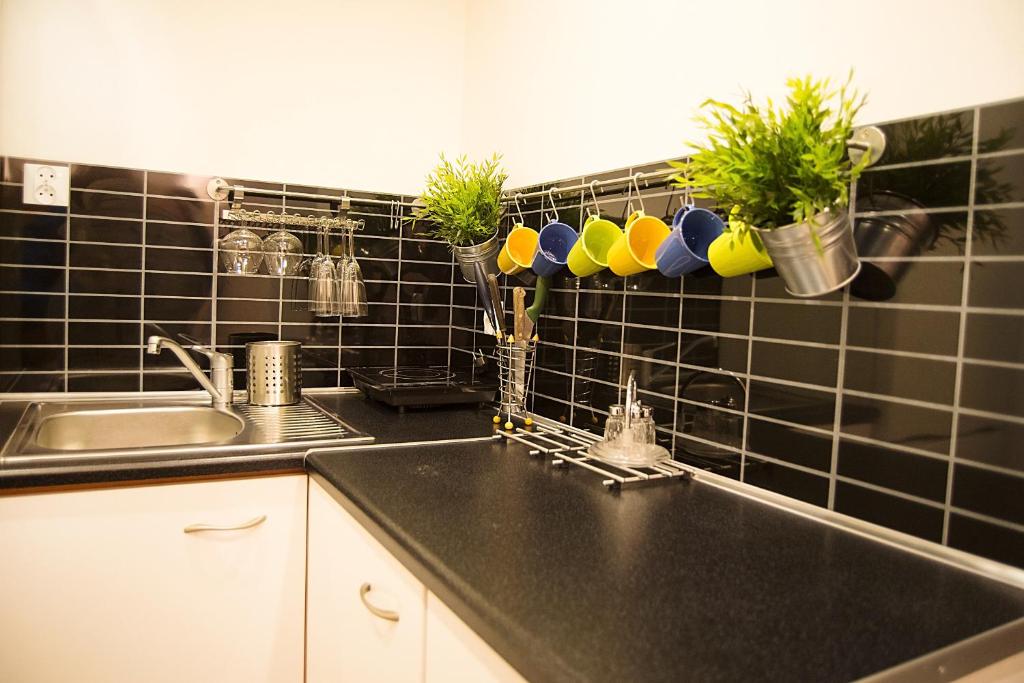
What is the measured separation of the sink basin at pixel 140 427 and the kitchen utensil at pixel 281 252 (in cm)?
41

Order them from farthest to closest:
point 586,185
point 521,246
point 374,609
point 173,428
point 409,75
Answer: point 409,75 → point 173,428 → point 521,246 → point 586,185 → point 374,609

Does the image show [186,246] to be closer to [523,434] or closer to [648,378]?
[523,434]

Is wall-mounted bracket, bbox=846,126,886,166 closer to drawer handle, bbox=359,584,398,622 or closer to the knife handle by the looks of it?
the knife handle

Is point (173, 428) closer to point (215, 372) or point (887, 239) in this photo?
point (215, 372)

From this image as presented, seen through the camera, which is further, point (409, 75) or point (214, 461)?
point (409, 75)

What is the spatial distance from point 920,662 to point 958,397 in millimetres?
400

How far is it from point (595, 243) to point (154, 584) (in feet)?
3.65

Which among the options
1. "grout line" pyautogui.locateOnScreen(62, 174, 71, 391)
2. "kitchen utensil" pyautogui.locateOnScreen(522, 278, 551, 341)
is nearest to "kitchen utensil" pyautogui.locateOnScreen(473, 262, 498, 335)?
"kitchen utensil" pyautogui.locateOnScreen(522, 278, 551, 341)

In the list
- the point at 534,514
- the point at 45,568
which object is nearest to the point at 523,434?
the point at 534,514

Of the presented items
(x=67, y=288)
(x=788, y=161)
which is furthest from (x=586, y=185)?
(x=67, y=288)

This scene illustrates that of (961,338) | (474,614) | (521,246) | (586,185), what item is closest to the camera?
(474,614)

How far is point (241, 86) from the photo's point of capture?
202 cm

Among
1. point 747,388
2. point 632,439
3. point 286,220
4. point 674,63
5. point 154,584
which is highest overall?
point 674,63

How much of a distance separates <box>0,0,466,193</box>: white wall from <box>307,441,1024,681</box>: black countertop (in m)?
1.22
